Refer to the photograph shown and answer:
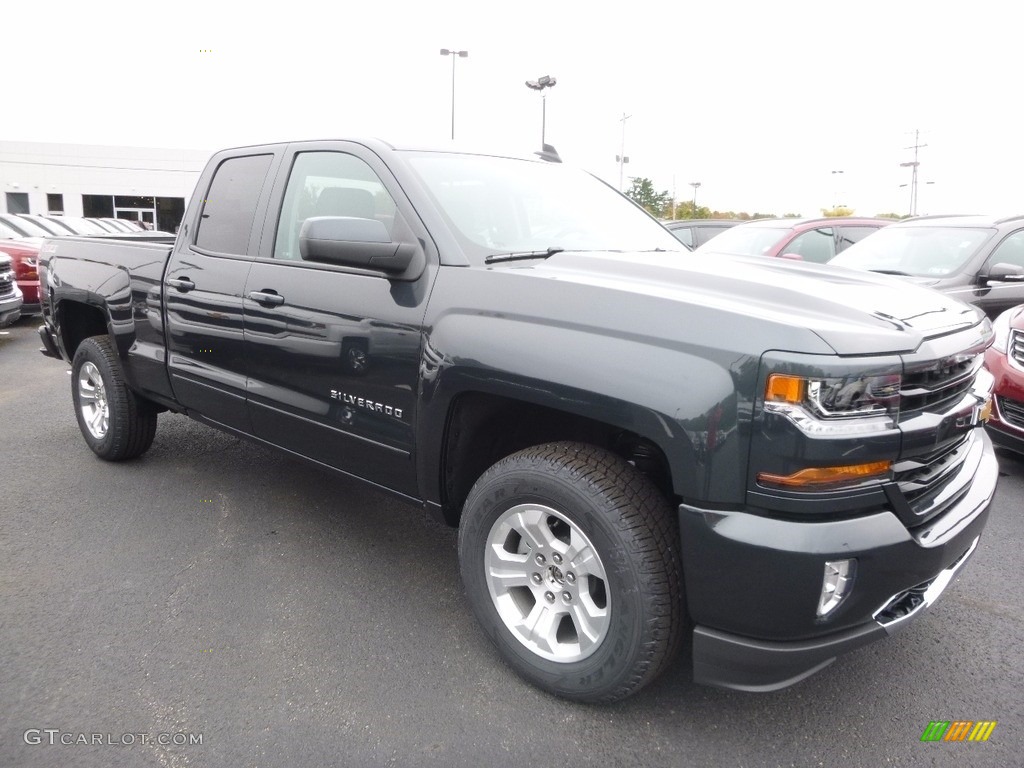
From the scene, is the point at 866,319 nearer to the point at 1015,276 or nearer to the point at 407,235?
the point at 407,235

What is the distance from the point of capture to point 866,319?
2219 mm

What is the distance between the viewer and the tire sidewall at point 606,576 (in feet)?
7.47

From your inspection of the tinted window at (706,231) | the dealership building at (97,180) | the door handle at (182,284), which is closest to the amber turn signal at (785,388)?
the door handle at (182,284)

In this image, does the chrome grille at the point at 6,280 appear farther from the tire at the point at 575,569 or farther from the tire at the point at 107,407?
the tire at the point at 575,569

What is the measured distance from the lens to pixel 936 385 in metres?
2.24

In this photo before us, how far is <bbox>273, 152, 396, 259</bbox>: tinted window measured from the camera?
3.22 metres

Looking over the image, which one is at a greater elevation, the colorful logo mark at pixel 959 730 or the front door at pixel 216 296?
the front door at pixel 216 296

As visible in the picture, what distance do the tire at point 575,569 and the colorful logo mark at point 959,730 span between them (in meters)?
0.90

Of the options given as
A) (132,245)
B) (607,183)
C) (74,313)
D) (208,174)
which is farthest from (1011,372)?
(74,313)

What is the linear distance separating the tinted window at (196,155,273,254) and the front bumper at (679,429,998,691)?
2642 mm

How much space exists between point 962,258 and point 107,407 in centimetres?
652

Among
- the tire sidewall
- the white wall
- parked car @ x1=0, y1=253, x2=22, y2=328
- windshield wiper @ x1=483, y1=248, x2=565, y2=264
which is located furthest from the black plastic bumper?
the white wall

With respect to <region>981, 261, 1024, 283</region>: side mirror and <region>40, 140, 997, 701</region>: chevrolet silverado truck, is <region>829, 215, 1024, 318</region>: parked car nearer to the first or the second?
<region>981, 261, 1024, 283</region>: side mirror

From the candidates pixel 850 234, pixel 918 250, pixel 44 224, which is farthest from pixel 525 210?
pixel 44 224
